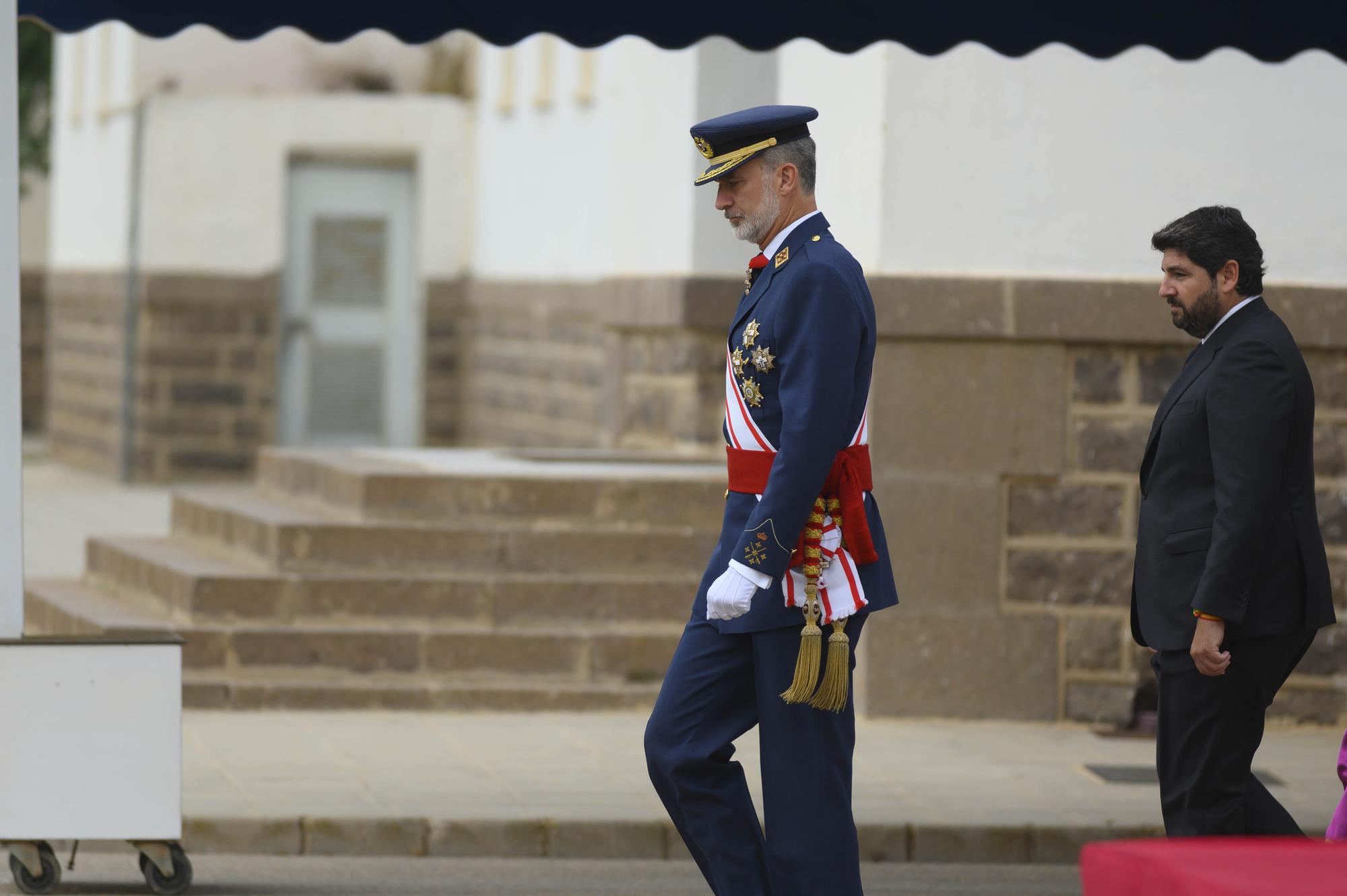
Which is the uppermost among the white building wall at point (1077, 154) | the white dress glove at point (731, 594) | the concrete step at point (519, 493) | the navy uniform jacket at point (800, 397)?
the white building wall at point (1077, 154)

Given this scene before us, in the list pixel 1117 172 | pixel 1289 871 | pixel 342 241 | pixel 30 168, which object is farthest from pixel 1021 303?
pixel 30 168

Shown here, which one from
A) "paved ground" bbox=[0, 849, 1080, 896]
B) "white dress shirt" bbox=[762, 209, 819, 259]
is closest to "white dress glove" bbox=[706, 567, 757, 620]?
"white dress shirt" bbox=[762, 209, 819, 259]

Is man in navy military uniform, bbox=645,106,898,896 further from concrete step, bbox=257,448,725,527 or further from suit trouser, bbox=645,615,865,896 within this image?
concrete step, bbox=257,448,725,527

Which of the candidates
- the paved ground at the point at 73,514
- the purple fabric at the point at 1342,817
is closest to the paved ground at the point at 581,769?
the purple fabric at the point at 1342,817

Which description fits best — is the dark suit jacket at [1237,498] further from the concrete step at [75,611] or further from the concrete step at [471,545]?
the concrete step at [75,611]

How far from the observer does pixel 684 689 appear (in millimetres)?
5469

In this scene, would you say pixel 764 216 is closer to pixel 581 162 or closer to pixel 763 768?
pixel 763 768

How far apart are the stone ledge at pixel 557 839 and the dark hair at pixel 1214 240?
2629 millimetres

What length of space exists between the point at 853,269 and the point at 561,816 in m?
2.89

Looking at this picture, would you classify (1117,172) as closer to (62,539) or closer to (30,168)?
(62,539)

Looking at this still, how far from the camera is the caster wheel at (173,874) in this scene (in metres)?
6.76

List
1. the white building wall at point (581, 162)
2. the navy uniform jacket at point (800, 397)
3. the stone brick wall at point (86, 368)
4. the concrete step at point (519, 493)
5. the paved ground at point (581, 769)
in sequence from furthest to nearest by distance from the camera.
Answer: the stone brick wall at point (86, 368) → the white building wall at point (581, 162) → the concrete step at point (519, 493) → the paved ground at point (581, 769) → the navy uniform jacket at point (800, 397)

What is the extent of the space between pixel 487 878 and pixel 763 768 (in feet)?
7.07

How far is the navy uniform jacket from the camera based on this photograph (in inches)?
206
